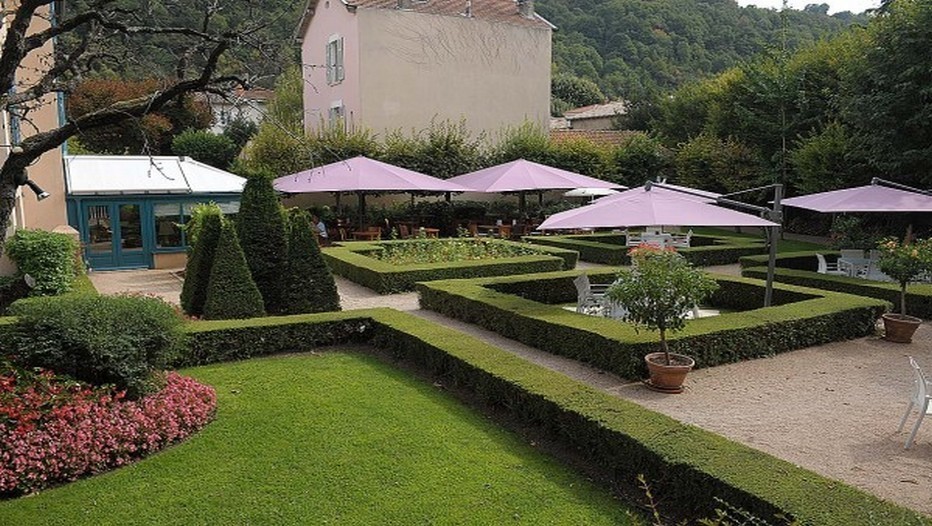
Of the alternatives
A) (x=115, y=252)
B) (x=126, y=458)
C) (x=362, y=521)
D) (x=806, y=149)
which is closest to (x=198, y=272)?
(x=126, y=458)

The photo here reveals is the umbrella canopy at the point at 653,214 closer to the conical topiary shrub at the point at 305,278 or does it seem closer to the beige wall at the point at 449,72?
the conical topiary shrub at the point at 305,278

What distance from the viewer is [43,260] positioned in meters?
11.5

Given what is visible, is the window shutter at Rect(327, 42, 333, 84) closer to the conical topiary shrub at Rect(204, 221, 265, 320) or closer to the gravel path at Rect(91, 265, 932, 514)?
the conical topiary shrub at Rect(204, 221, 265, 320)

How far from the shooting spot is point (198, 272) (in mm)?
10734

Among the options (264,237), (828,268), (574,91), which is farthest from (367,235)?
(574,91)

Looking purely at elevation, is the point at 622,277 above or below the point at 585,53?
below

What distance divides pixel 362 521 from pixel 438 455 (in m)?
1.22

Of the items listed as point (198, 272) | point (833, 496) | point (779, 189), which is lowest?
point (833, 496)

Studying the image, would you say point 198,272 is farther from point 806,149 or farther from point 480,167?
point 806,149

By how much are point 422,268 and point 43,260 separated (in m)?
6.85

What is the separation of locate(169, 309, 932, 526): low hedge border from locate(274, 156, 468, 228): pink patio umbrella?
1037cm

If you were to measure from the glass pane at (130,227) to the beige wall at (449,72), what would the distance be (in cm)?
1123

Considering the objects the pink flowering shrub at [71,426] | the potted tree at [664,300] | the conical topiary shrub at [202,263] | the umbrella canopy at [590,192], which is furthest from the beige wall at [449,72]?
the pink flowering shrub at [71,426]

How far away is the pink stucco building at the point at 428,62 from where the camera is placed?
89.0 ft
